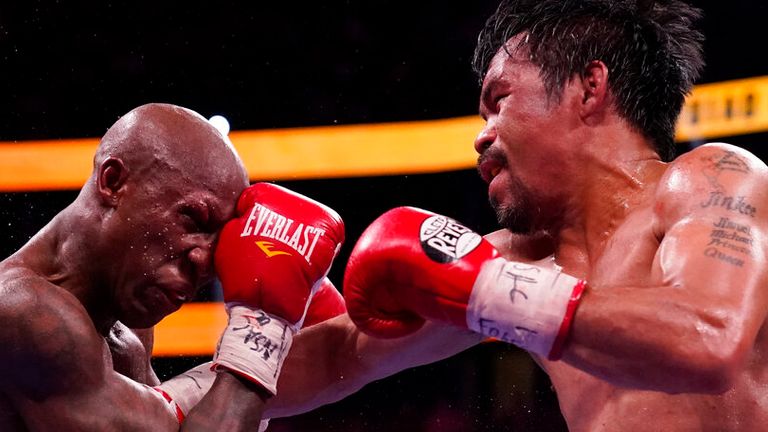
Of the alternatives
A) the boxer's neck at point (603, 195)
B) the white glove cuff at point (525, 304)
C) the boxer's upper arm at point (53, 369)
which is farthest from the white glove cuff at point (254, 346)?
the boxer's neck at point (603, 195)

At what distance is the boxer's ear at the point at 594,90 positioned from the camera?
2.23 metres

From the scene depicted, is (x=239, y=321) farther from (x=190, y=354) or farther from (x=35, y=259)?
(x=190, y=354)

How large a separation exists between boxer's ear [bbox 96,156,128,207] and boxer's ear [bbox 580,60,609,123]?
1026mm

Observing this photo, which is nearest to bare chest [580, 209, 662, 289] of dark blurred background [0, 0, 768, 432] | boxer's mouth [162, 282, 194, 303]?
boxer's mouth [162, 282, 194, 303]

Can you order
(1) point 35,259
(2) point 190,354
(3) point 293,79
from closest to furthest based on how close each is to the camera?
(1) point 35,259 < (2) point 190,354 < (3) point 293,79

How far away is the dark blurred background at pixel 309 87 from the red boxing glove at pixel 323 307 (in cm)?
299

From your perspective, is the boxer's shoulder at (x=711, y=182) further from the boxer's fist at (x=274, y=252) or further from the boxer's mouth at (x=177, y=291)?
the boxer's mouth at (x=177, y=291)

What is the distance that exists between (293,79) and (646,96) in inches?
151

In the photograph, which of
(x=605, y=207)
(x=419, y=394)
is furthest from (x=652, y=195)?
(x=419, y=394)

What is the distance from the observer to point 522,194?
7.25 feet

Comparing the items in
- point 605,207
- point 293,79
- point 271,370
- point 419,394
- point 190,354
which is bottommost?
point 419,394

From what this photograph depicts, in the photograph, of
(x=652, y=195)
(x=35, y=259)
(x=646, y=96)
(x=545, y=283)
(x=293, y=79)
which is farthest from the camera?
(x=293, y=79)

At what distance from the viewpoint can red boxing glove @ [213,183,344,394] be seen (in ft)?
6.40

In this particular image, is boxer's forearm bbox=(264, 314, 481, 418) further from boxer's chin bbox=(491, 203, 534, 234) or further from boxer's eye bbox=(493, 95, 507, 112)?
boxer's eye bbox=(493, 95, 507, 112)
